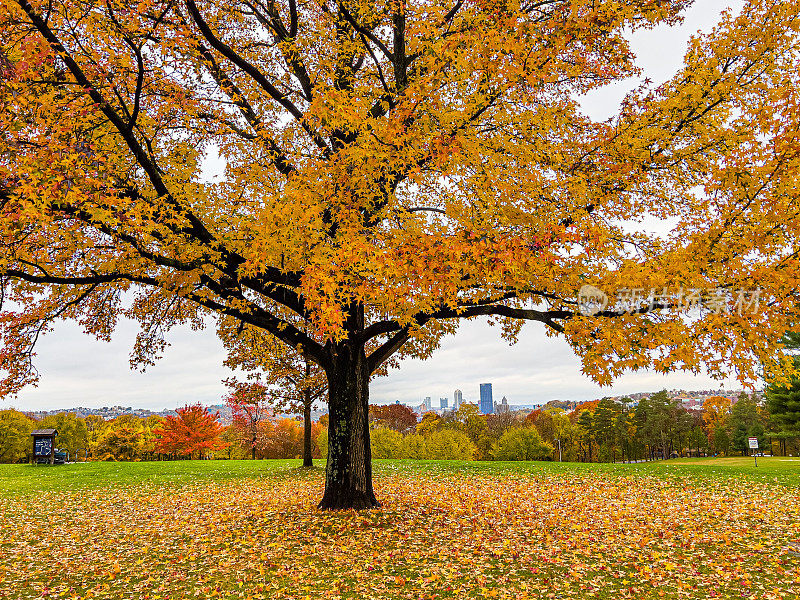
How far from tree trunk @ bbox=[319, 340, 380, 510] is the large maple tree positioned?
6 centimetres

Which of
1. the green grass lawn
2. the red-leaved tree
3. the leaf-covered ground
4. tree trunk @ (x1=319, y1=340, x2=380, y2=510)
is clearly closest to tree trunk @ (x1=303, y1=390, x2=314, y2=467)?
the green grass lawn

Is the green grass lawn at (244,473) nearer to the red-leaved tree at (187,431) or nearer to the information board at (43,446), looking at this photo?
the information board at (43,446)

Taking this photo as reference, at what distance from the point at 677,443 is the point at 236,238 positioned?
294 feet

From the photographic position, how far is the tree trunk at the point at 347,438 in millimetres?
10789

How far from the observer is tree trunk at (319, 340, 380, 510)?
10.8 metres

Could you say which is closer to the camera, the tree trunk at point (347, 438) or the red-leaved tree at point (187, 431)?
the tree trunk at point (347, 438)

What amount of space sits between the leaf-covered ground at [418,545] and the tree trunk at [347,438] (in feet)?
1.77

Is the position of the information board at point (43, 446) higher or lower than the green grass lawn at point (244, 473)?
higher

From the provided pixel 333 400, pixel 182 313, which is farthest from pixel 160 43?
pixel 333 400

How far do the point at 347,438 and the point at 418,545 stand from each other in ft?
10.4

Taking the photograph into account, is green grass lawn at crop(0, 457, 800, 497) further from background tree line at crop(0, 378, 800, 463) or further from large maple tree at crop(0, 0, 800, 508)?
large maple tree at crop(0, 0, 800, 508)

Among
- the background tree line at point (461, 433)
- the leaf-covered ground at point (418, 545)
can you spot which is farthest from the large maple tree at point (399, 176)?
the background tree line at point (461, 433)

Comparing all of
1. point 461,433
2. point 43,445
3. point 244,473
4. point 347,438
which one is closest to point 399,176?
point 347,438

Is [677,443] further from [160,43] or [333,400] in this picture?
[160,43]
